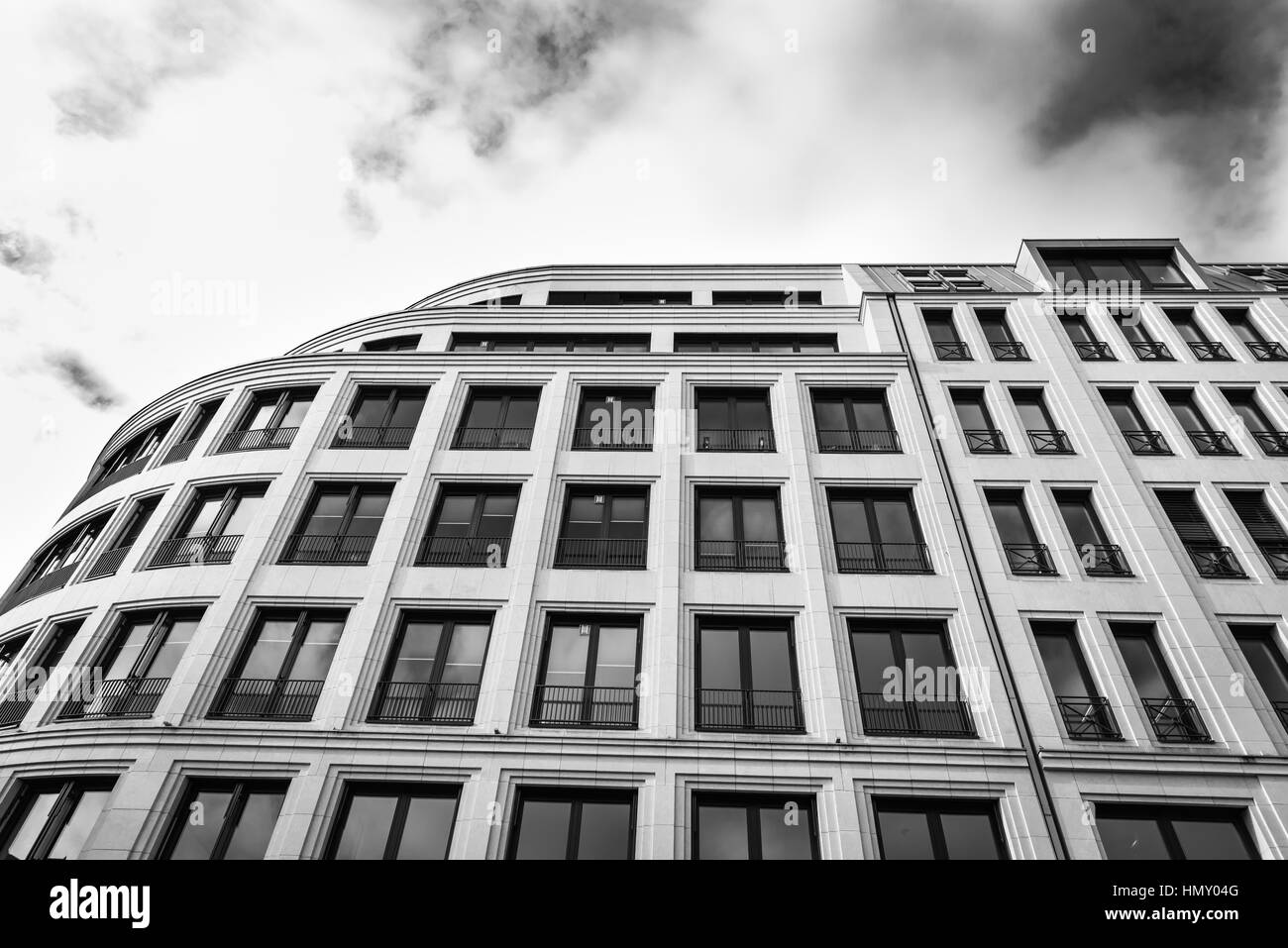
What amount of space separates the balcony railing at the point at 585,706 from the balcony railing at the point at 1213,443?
17702 millimetres

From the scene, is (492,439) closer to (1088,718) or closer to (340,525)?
(340,525)

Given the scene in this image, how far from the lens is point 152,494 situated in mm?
20641

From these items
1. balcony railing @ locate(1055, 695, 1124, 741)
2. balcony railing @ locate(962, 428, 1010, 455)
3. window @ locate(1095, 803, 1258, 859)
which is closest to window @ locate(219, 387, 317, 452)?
balcony railing @ locate(962, 428, 1010, 455)

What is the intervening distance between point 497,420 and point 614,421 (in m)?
3.68

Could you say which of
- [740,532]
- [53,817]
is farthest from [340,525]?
[740,532]

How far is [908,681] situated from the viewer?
15.2 meters

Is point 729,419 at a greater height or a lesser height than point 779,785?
greater

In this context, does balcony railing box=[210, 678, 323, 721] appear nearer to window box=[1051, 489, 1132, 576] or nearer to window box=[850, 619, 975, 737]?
window box=[850, 619, 975, 737]

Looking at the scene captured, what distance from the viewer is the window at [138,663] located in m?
15.7
